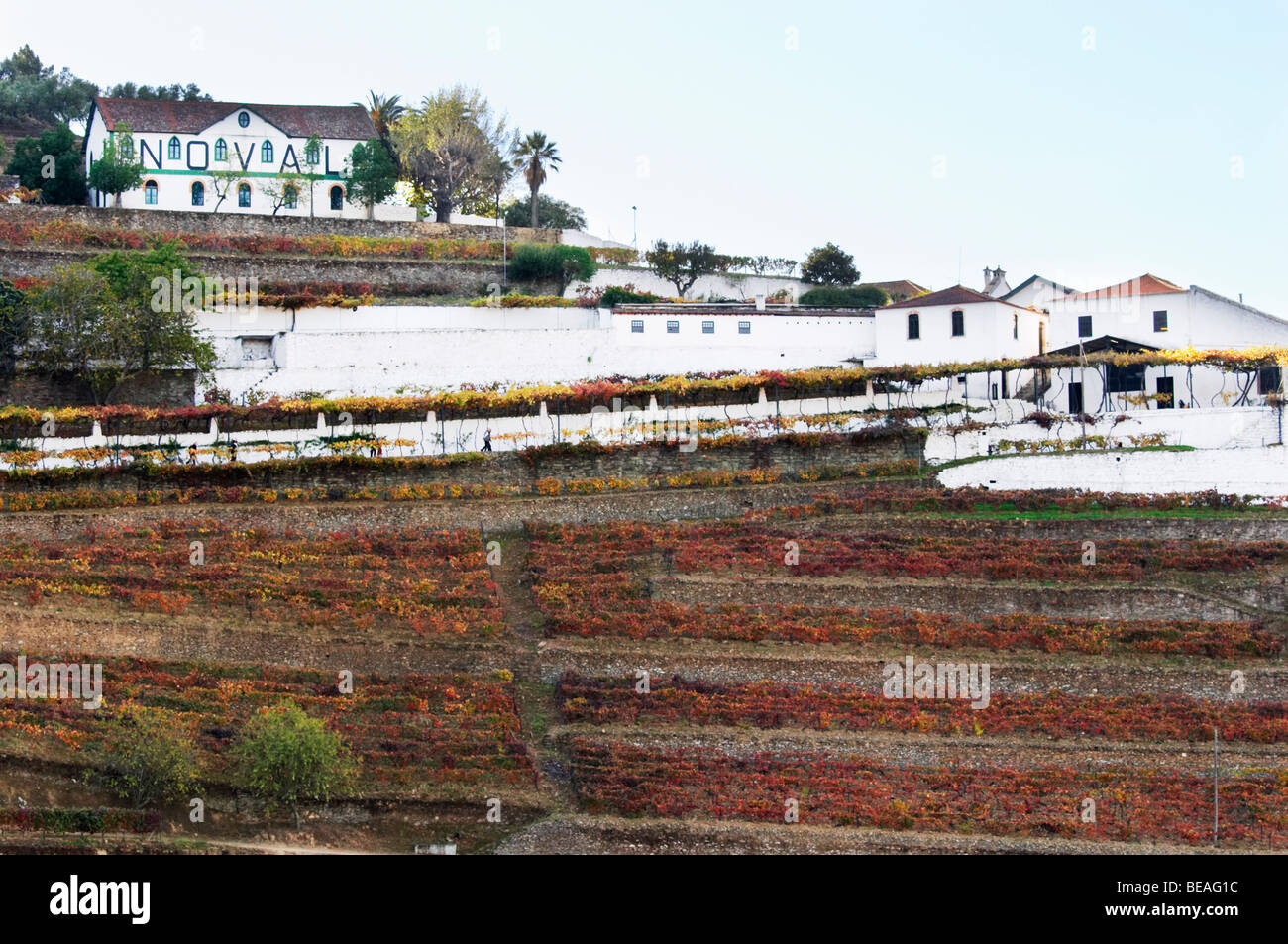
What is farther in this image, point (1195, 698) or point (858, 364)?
point (858, 364)

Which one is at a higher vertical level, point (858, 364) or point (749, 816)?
point (858, 364)

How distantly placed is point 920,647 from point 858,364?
24191 mm

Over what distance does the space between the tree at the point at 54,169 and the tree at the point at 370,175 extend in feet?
37.5

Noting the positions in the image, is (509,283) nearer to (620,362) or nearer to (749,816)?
(620,362)

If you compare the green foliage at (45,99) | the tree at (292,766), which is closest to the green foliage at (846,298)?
the tree at (292,766)

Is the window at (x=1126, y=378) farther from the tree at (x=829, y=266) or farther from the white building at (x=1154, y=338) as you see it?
the tree at (x=829, y=266)

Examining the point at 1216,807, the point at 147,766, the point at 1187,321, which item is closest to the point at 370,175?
the point at 1187,321

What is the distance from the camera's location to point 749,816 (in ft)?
122

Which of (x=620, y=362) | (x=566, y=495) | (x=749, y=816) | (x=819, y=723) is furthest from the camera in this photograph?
→ (x=620, y=362)

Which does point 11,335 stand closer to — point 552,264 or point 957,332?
point 552,264

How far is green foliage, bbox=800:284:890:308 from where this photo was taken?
7538cm

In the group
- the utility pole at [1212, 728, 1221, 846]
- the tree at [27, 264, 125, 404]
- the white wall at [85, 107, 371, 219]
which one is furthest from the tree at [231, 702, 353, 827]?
the white wall at [85, 107, 371, 219]

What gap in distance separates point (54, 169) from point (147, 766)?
45953 mm

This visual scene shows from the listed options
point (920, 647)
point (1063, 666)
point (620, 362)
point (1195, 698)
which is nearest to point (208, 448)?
point (620, 362)
